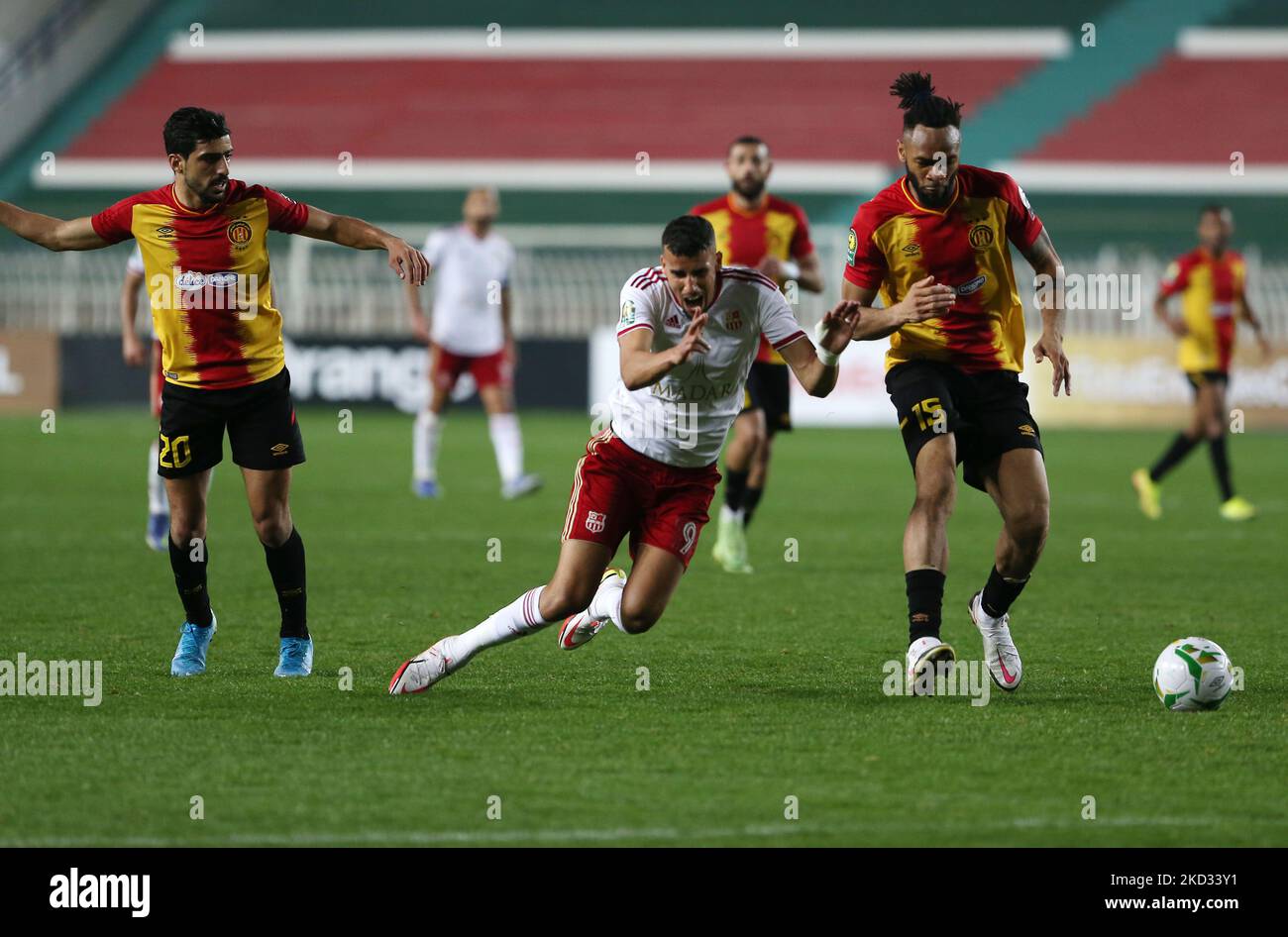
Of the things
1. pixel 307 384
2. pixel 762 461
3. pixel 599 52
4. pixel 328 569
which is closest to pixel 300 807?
pixel 328 569

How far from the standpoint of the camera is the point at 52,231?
23.1ft

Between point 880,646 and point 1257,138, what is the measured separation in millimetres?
29572

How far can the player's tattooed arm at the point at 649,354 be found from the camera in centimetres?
602

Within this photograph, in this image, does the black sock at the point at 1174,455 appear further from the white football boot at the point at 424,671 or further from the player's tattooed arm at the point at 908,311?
the white football boot at the point at 424,671

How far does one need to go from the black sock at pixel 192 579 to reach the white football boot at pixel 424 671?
1.06 m

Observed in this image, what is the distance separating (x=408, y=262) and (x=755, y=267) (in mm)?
4205

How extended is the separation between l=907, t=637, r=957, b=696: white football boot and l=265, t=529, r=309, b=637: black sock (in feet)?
7.79

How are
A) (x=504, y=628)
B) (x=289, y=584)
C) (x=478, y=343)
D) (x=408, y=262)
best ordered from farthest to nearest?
(x=478, y=343) < (x=289, y=584) < (x=408, y=262) < (x=504, y=628)

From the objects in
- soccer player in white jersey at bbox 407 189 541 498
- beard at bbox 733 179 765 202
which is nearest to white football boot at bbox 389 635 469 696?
beard at bbox 733 179 765 202

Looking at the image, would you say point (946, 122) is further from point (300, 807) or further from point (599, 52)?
point (599, 52)

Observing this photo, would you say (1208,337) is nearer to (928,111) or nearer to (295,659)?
(928,111)

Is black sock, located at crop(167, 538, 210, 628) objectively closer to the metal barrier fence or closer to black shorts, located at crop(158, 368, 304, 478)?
black shorts, located at crop(158, 368, 304, 478)

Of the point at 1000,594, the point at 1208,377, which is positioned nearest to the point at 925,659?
the point at 1000,594

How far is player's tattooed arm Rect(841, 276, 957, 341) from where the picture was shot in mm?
6309
